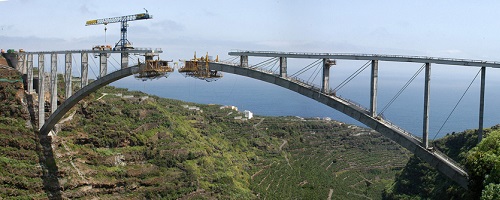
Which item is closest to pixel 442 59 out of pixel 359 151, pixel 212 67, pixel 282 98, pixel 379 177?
pixel 212 67

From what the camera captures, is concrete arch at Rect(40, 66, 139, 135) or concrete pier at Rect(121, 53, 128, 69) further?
concrete pier at Rect(121, 53, 128, 69)

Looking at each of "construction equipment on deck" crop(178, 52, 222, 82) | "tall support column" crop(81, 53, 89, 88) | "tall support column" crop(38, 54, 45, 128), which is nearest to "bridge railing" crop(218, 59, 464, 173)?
"construction equipment on deck" crop(178, 52, 222, 82)

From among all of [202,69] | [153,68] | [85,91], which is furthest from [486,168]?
[85,91]

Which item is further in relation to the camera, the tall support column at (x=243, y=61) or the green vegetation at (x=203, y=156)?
the green vegetation at (x=203, y=156)

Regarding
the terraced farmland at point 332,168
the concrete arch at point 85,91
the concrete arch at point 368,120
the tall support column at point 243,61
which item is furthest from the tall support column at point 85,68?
the terraced farmland at point 332,168

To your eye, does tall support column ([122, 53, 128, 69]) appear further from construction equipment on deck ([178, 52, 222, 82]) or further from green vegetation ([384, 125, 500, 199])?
green vegetation ([384, 125, 500, 199])

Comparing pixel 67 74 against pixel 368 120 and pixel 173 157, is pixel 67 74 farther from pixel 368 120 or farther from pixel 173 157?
pixel 368 120

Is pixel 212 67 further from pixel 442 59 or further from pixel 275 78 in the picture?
pixel 442 59

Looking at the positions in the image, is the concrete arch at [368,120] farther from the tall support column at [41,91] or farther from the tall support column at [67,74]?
the tall support column at [41,91]
